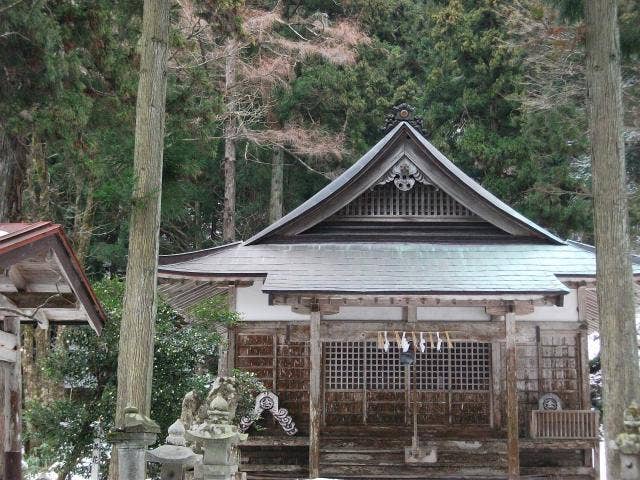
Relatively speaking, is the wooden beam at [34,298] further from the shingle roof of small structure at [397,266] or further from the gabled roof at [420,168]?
the gabled roof at [420,168]

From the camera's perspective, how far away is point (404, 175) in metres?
13.3

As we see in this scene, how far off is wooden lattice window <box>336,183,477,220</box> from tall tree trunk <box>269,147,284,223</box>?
352 inches

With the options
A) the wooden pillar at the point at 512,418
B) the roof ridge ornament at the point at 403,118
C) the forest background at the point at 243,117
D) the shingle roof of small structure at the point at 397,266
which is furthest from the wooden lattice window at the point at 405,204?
the wooden pillar at the point at 512,418

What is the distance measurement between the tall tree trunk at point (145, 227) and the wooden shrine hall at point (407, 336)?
385 cm

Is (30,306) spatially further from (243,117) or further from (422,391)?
(243,117)

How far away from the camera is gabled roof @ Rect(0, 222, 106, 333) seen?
612 cm

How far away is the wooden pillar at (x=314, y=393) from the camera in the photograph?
11430mm

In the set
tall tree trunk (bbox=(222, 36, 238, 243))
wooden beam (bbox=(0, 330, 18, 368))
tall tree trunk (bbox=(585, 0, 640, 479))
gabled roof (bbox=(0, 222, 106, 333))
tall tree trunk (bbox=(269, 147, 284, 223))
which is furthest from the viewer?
tall tree trunk (bbox=(269, 147, 284, 223))

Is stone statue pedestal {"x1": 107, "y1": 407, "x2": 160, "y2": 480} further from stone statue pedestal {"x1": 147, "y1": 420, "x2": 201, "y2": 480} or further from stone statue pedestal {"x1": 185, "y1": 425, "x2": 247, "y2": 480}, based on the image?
stone statue pedestal {"x1": 185, "y1": 425, "x2": 247, "y2": 480}

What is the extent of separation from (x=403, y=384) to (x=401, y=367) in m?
0.29

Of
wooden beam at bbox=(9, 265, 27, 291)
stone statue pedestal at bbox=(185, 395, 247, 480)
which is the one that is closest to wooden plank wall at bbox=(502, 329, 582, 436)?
stone statue pedestal at bbox=(185, 395, 247, 480)

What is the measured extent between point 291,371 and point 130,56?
5.93m

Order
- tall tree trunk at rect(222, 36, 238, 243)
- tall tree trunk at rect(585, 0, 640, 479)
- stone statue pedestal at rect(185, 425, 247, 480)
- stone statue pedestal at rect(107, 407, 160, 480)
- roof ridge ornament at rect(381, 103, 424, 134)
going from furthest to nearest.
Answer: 1. tall tree trunk at rect(222, 36, 238, 243)
2. roof ridge ornament at rect(381, 103, 424, 134)
3. tall tree trunk at rect(585, 0, 640, 479)
4. stone statue pedestal at rect(185, 425, 247, 480)
5. stone statue pedestal at rect(107, 407, 160, 480)

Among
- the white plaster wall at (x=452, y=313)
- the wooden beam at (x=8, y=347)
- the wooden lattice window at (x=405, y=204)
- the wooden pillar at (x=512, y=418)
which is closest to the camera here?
the wooden beam at (x=8, y=347)
